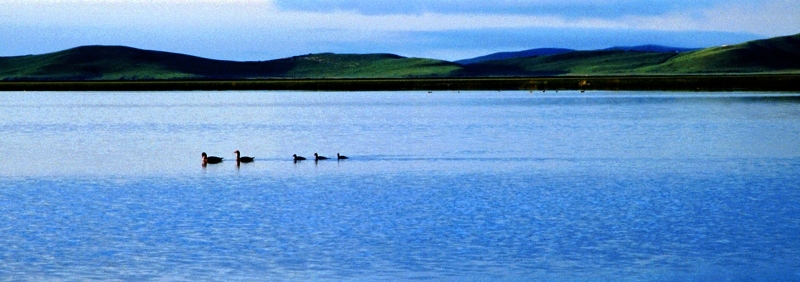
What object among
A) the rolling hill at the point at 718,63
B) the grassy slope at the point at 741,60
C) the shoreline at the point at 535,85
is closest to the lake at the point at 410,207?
the shoreline at the point at 535,85

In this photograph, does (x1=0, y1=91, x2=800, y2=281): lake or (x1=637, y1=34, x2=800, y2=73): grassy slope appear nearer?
(x1=0, y1=91, x2=800, y2=281): lake

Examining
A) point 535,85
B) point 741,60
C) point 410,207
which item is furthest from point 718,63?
point 410,207

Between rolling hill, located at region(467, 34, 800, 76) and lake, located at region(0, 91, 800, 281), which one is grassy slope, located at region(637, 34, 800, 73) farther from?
lake, located at region(0, 91, 800, 281)

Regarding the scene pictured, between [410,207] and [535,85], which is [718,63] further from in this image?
[410,207]

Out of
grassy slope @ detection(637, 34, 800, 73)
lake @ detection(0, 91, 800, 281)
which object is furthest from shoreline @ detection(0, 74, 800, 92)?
grassy slope @ detection(637, 34, 800, 73)

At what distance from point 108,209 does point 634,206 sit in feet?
26.8

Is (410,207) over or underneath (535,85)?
over

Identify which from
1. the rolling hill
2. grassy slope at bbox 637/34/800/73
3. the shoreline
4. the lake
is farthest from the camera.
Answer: the rolling hill

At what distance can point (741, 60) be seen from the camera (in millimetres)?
176375

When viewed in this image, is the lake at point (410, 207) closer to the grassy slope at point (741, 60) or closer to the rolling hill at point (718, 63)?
the grassy slope at point (741, 60)

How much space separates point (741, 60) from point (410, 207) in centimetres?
16457

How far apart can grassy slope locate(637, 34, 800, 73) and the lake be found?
133 metres

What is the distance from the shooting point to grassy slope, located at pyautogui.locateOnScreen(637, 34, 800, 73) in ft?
557

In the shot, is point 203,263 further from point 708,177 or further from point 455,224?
point 708,177
